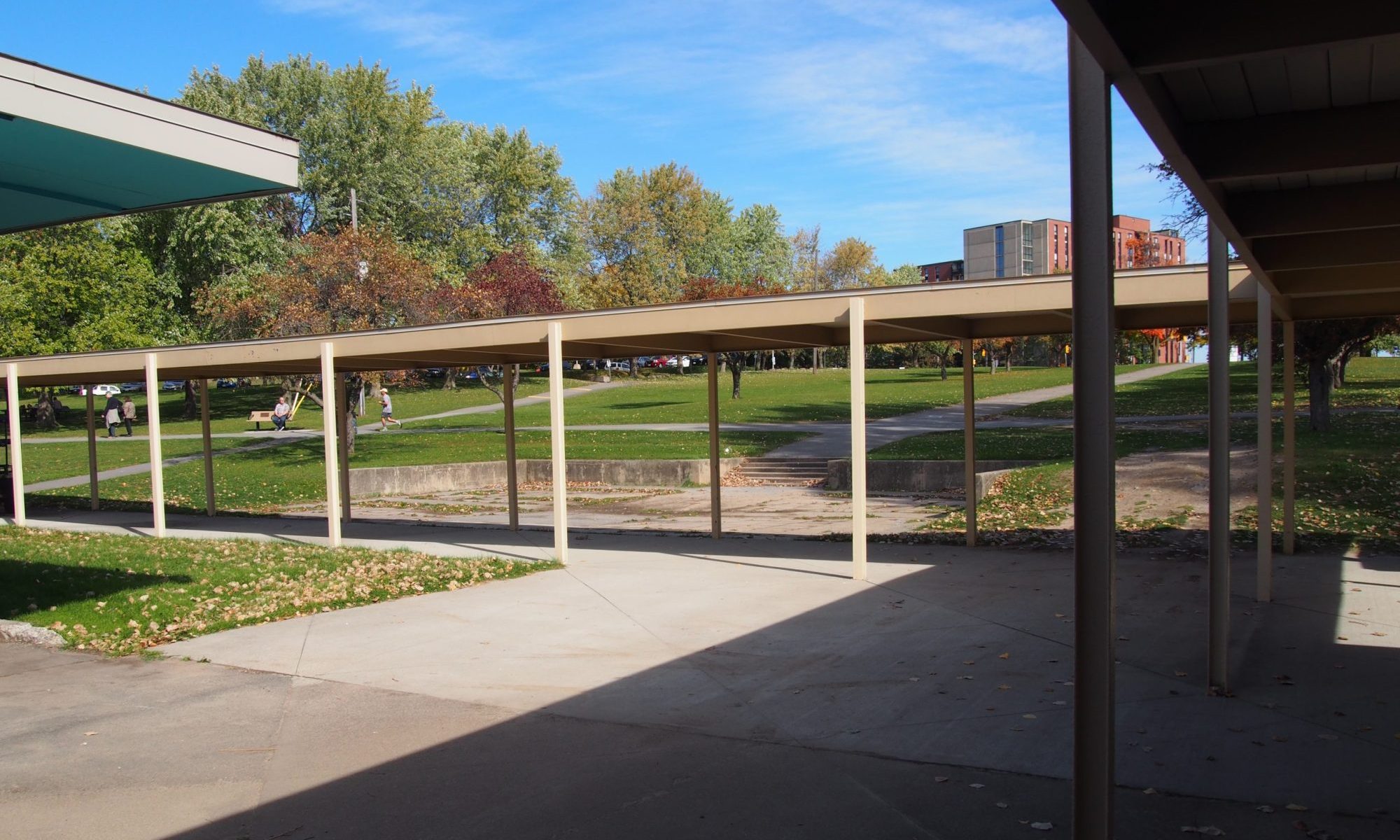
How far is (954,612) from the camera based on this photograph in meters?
9.52

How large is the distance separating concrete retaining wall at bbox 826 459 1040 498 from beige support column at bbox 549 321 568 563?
37.3 feet

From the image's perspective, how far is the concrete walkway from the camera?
5035 mm

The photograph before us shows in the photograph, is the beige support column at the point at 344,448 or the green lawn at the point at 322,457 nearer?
the beige support column at the point at 344,448

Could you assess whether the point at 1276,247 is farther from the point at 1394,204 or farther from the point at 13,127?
the point at 13,127

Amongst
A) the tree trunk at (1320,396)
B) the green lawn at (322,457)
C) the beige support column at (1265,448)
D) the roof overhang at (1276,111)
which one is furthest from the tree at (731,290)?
the roof overhang at (1276,111)

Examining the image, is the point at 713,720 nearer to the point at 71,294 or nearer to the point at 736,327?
the point at 736,327

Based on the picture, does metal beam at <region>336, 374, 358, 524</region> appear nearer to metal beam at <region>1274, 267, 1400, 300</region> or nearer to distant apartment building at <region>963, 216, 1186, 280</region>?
metal beam at <region>1274, 267, 1400, 300</region>

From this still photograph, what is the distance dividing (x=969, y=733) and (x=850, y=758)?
2.70 ft

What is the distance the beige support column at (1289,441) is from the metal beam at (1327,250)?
4.36 m

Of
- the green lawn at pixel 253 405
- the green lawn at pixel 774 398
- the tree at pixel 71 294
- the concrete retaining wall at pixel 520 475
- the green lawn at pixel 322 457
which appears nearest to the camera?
the green lawn at pixel 322 457

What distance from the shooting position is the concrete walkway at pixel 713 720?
16.5ft

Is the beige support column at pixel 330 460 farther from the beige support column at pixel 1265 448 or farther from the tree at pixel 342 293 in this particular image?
the tree at pixel 342 293

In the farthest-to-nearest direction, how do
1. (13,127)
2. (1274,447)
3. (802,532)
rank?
(1274,447) < (802,532) < (13,127)

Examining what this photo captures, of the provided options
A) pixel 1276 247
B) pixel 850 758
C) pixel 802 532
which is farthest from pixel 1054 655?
pixel 802 532
